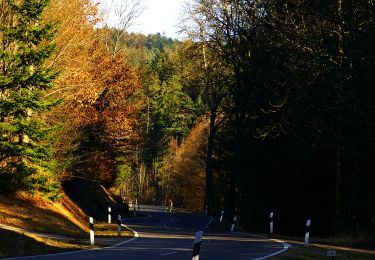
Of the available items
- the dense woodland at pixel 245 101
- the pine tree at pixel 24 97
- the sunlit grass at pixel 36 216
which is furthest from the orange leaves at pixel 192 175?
the pine tree at pixel 24 97

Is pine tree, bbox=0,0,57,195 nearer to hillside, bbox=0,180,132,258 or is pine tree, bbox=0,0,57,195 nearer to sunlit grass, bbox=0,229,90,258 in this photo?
hillside, bbox=0,180,132,258

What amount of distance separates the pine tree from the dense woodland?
59 mm

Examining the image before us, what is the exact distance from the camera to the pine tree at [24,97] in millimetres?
24188

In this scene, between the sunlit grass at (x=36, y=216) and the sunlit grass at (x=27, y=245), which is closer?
the sunlit grass at (x=27, y=245)

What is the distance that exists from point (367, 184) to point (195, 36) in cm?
1839

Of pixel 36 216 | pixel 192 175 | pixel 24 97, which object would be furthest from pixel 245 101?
pixel 192 175

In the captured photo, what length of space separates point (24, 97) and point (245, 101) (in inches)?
662

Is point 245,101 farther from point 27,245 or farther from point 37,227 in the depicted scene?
point 27,245

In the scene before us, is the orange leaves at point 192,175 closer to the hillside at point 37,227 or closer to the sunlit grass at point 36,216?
the hillside at point 37,227

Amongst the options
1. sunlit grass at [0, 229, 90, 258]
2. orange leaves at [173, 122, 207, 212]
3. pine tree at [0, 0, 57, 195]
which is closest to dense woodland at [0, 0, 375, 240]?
pine tree at [0, 0, 57, 195]

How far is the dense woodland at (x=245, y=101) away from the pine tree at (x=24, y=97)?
6cm

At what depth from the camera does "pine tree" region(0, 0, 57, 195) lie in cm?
2419

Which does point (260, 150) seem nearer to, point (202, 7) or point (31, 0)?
point (202, 7)

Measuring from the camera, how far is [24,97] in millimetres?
24094
